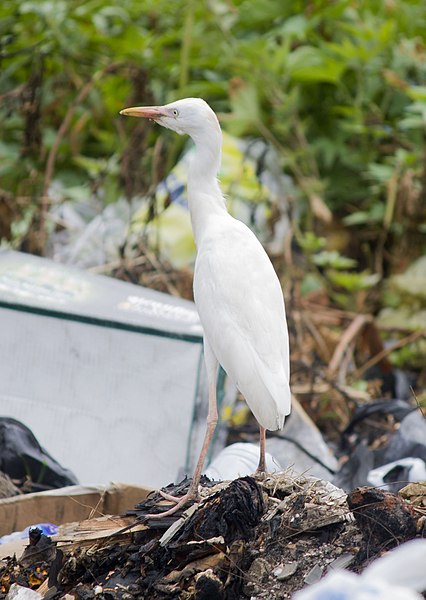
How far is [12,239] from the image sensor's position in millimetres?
4547

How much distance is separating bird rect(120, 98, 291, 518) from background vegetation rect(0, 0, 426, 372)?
247 cm

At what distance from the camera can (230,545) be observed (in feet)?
7.13

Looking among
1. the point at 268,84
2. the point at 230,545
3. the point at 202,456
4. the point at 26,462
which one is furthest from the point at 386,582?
the point at 268,84

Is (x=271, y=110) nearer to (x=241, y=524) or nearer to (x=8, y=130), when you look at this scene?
(x=8, y=130)

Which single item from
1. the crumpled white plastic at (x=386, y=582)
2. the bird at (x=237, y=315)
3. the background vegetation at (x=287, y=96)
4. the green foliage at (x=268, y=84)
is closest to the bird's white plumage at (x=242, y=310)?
the bird at (x=237, y=315)

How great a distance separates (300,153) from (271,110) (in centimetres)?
42

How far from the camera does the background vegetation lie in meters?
5.54

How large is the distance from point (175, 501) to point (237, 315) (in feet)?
1.53

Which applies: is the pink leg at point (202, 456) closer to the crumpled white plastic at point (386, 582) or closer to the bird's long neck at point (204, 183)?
the bird's long neck at point (204, 183)

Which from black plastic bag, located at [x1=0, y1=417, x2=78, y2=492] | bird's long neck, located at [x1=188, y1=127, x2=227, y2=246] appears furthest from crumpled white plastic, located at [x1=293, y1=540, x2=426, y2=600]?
black plastic bag, located at [x1=0, y1=417, x2=78, y2=492]

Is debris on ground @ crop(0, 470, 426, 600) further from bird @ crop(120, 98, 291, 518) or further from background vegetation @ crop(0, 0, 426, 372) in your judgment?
background vegetation @ crop(0, 0, 426, 372)

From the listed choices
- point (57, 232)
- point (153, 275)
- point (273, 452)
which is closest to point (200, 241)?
point (273, 452)

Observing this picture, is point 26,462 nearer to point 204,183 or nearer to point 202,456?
point 202,456

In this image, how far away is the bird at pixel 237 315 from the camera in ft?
7.82
